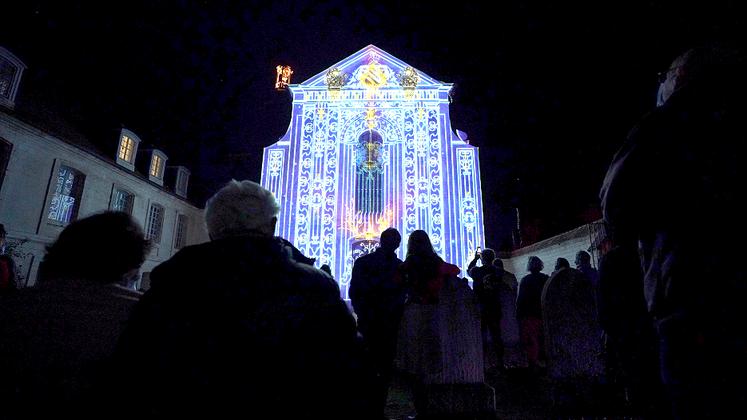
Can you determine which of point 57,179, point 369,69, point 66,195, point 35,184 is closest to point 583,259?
point 369,69

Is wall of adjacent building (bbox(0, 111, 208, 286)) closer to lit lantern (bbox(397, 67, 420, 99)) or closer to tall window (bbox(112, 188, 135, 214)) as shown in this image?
tall window (bbox(112, 188, 135, 214))

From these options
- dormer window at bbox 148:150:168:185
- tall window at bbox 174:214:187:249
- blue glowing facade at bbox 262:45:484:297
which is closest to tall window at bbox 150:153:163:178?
dormer window at bbox 148:150:168:185

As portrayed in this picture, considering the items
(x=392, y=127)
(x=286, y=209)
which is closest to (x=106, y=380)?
(x=286, y=209)

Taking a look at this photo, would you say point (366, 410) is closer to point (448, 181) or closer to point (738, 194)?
point (738, 194)

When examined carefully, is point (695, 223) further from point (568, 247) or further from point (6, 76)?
point (6, 76)

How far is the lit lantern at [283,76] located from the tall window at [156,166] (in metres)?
7.35

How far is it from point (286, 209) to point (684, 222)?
13728 mm

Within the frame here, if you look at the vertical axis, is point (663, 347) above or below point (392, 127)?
below

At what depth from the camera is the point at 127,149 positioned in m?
15.5

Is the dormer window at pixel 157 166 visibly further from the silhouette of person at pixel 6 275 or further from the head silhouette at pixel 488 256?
the head silhouette at pixel 488 256

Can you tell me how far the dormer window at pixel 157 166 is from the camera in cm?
1694

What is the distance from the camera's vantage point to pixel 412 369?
133 inches

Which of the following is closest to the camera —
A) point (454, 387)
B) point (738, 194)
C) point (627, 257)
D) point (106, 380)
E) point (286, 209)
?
point (738, 194)

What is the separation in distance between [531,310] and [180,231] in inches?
745
